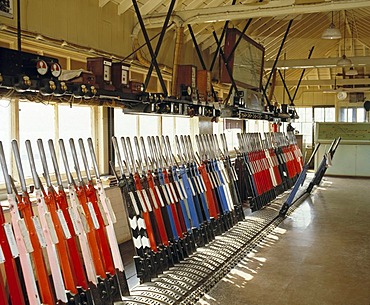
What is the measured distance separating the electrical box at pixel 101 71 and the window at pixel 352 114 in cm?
1565

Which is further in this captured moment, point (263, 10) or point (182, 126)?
point (182, 126)

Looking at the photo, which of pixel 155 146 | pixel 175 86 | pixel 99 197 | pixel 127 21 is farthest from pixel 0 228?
pixel 127 21

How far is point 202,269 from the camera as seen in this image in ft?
15.2

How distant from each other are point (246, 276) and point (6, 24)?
359 cm

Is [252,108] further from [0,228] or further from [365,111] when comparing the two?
[365,111]

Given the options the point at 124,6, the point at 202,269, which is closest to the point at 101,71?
the point at 202,269

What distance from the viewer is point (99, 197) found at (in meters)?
3.62

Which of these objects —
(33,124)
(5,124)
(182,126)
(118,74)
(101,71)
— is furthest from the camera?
(182,126)

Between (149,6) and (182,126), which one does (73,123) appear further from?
(182,126)

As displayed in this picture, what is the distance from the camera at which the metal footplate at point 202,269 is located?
3928mm

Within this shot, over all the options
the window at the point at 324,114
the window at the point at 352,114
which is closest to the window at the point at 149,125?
the window at the point at 352,114

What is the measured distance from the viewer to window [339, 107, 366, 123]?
18.1 meters

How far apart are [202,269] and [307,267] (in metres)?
1.22

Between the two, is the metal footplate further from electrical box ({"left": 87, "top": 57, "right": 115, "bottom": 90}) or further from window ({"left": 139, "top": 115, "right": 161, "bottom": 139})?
window ({"left": 139, "top": 115, "right": 161, "bottom": 139})
